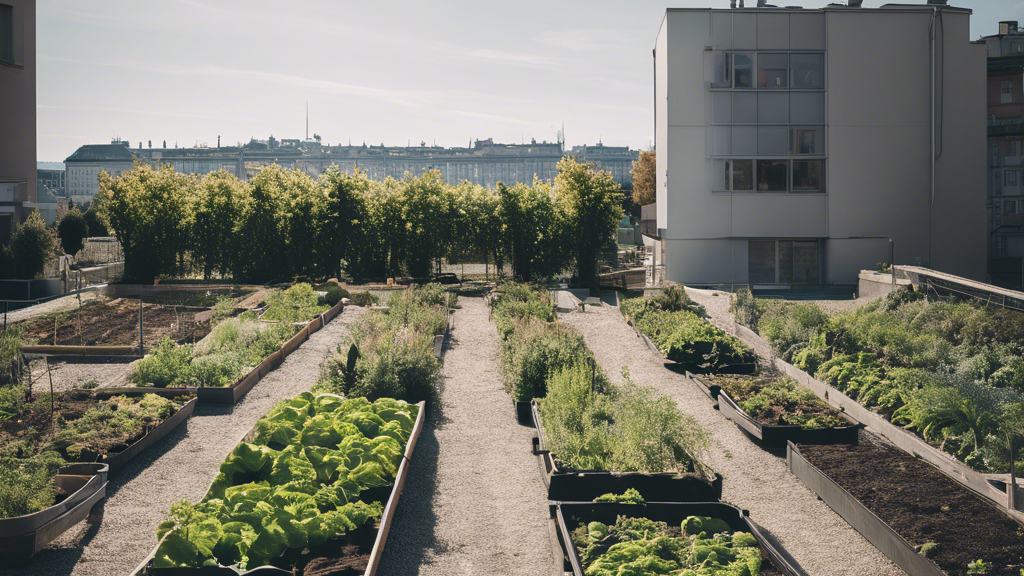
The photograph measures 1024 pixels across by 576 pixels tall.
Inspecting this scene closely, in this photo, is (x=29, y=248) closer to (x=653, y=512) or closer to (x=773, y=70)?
(x=653, y=512)

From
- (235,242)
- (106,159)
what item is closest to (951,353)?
(235,242)

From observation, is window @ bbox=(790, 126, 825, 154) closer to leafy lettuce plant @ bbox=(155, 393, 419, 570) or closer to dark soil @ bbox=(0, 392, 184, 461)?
leafy lettuce plant @ bbox=(155, 393, 419, 570)

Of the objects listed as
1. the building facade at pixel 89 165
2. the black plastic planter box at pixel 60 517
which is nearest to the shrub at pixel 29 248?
the black plastic planter box at pixel 60 517

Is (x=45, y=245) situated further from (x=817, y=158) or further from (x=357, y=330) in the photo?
(x=817, y=158)

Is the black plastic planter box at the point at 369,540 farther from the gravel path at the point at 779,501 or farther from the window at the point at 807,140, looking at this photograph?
the window at the point at 807,140

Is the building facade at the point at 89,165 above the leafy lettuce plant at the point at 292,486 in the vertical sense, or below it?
above

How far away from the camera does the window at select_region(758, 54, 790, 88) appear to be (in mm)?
27953

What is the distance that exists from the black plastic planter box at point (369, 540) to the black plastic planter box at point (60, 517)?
1.34m

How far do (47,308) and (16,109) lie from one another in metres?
11.0

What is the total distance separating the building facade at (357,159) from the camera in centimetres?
14862

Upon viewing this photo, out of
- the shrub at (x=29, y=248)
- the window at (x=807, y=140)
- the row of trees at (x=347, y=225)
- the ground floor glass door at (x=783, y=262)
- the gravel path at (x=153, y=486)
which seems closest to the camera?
the gravel path at (x=153, y=486)

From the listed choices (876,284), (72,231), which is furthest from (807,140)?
(72,231)

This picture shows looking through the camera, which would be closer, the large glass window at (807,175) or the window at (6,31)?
the window at (6,31)

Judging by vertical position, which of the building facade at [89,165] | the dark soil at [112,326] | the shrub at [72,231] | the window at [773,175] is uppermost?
the building facade at [89,165]
